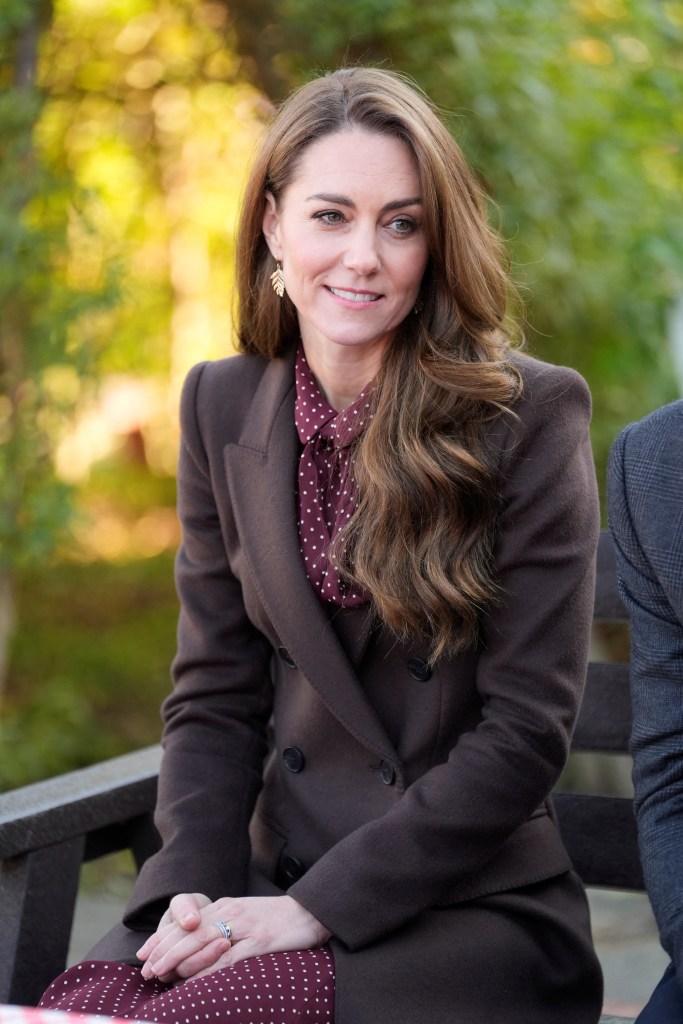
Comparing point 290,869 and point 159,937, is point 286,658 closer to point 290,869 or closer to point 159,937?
point 290,869

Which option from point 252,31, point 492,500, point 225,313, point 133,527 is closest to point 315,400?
point 492,500

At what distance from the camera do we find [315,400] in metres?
2.32

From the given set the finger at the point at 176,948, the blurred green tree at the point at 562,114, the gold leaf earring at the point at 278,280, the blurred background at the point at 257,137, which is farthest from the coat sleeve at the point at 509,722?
the blurred green tree at the point at 562,114

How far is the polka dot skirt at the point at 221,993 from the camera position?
1.81 metres

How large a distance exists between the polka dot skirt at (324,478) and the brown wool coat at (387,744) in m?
0.03

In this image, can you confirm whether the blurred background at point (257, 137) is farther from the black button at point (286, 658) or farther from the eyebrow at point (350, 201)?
the black button at point (286, 658)

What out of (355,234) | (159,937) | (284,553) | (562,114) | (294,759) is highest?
(562,114)

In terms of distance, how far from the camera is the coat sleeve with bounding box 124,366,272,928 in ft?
7.36

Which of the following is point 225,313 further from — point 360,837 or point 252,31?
point 360,837

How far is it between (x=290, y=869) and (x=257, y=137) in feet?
5.31

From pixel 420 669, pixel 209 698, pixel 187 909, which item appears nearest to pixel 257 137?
pixel 209 698

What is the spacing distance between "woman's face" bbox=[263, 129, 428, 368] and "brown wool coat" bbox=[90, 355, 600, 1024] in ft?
0.72

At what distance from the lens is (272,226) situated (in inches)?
92.5

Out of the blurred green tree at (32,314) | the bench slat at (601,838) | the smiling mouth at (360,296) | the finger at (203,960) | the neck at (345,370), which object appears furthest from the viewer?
the blurred green tree at (32,314)
